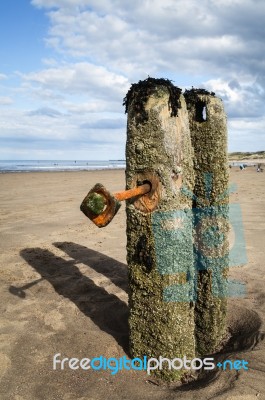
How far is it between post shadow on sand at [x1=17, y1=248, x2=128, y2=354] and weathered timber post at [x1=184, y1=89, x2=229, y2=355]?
105cm

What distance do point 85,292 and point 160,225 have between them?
9.69 ft

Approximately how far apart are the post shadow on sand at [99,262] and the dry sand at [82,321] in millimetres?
18

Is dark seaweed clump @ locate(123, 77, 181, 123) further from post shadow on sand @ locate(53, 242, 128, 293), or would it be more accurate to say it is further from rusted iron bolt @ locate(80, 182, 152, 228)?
post shadow on sand @ locate(53, 242, 128, 293)

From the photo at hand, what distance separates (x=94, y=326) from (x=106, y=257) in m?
3.02

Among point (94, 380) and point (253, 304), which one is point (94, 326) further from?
point (253, 304)

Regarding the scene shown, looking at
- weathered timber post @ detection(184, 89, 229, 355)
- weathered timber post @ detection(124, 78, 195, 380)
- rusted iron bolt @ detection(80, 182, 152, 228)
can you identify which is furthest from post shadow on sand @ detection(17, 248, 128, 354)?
rusted iron bolt @ detection(80, 182, 152, 228)

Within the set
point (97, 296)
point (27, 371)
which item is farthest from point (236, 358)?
point (97, 296)

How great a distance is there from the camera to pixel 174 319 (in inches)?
127

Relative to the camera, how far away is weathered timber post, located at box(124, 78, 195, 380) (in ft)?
9.87

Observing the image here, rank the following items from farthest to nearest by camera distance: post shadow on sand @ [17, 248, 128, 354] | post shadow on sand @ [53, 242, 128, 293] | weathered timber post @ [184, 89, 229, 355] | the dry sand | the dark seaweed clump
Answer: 1. post shadow on sand @ [53, 242, 128, 293]
2. post shadow on sand @ [17, 248, 128, 354]
3. weathered timber post @ [184, 89, 229, 355]
4. the dry sand
5. the dark seaweed clump

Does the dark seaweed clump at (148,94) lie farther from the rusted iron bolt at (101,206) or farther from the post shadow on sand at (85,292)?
the post shadow on sand at (85,292)

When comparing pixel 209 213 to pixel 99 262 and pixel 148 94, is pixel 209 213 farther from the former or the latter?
pixel 99 262

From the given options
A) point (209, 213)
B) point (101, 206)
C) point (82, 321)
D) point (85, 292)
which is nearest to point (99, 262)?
point (85, 292)

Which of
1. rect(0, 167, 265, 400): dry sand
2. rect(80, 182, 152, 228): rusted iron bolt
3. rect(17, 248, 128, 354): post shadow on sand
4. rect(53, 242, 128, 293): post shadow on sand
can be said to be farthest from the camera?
rect(53, 242, 128, 293): post shadow on sand
